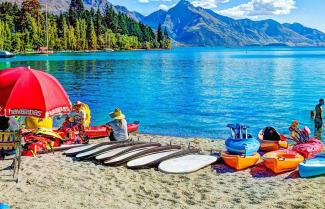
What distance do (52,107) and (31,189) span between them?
2.62 meters

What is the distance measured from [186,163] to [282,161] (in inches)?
116

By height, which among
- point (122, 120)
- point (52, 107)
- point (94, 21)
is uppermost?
point (94, 21)

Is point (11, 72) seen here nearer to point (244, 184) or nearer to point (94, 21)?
point (244, 184)

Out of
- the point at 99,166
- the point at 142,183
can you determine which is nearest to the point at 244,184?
the point at 142,183

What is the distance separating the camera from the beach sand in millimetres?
10422

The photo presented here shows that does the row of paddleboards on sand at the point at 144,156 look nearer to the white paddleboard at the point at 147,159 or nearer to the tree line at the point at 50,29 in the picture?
the white paddleboard at the point at 147,159

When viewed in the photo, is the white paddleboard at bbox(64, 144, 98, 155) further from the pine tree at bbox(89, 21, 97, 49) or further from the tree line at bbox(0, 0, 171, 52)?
the pine tree at bbox(89, 21, 97, 49)

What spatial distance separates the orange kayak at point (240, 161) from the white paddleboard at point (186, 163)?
46 cm

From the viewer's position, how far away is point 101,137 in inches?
762

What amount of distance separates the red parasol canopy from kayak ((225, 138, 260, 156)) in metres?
5.94

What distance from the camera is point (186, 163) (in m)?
13.5

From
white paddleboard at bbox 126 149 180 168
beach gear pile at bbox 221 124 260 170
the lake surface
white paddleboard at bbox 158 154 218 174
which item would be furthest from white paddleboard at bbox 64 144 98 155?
the lake surface

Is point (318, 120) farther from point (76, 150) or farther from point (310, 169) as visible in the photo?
point (76, 150)

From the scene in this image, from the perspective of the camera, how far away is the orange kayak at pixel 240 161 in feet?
43.8
